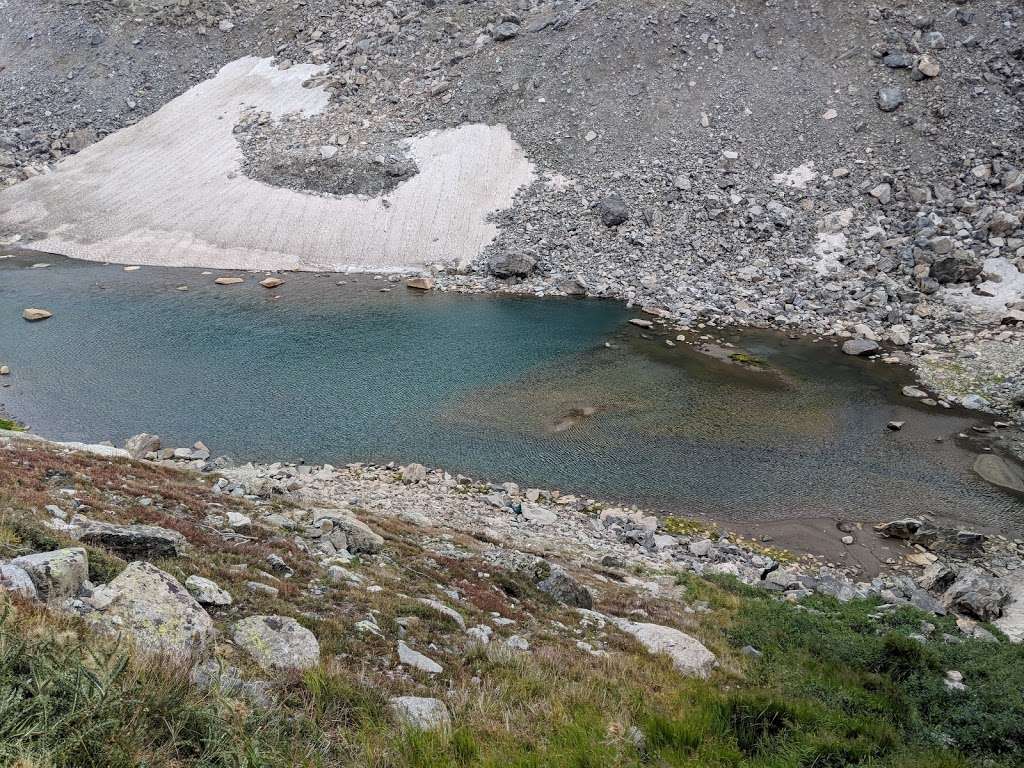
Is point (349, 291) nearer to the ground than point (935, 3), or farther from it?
nearer to the ground

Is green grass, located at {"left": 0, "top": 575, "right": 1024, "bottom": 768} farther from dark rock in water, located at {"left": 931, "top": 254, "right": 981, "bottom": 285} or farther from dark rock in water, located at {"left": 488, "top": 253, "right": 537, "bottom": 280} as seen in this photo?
dark rock in water, located at {"left": 488, "top": 253, "right": 537, "bottom": 280}

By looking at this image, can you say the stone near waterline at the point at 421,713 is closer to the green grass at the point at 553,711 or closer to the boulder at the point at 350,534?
the green grass at the point at 553,711

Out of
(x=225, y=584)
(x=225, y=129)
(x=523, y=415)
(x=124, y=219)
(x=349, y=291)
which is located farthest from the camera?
(x=225, y=129)

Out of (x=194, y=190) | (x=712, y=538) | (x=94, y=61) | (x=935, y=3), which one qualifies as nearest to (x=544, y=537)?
(x=712, y=538)

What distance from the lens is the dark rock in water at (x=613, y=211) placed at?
44.0 metres

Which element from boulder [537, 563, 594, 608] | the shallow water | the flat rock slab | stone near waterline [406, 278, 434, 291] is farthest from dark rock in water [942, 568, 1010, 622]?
the flat rock slab

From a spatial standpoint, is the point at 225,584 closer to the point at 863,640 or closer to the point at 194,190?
the point at 863,640

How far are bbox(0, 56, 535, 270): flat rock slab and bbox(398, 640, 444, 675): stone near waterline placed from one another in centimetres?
3900

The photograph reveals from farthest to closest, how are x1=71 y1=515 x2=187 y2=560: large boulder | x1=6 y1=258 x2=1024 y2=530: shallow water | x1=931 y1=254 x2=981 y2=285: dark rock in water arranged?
x1=931 y1=254 x2=981 y2=285: dark rock in water
x1=6 y1=258 x2=1024 y2=530: shallow water
x1=71 y1=515 x2=187 y2=560: large boulder

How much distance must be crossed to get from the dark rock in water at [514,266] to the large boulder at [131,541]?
34935 millimetres

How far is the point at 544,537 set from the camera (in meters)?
19.4

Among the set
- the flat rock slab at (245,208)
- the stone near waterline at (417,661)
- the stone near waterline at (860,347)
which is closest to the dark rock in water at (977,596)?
the stone near waterline at (417,661)

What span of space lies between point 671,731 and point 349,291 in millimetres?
39127

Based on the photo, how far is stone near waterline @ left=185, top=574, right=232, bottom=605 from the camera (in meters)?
8.09
